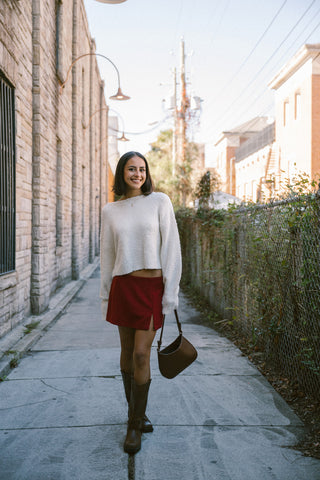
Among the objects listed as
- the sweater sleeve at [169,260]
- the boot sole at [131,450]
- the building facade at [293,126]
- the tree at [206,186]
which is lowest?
the boot sole at [131,450]

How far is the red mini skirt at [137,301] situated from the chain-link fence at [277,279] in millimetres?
1446

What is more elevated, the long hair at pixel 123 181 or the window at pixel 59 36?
the window at pixel 59 36

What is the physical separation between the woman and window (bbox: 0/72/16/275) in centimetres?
323

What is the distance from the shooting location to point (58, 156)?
1130cm

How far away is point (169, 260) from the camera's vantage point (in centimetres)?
322

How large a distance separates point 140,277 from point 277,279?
6.80 ft

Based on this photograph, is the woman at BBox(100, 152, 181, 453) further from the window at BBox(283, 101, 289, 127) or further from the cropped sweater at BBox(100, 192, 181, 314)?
the window at BBox(283, 101, 289, 127)

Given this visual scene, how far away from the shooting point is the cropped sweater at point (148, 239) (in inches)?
126

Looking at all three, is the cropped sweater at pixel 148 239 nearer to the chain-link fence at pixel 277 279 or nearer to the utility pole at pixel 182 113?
the chain-link fence at pixel 277 279

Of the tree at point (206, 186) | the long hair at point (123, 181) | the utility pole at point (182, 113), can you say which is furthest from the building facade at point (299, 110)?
the long hair at point (123, 181)

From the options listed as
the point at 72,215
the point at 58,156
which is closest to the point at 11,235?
the point at 58,156

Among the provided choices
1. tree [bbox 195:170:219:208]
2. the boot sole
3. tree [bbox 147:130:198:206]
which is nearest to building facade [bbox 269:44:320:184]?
tree [bbox 147:130:198:206]

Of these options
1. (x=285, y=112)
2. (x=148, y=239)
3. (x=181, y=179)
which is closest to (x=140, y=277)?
(x=148, y=239)

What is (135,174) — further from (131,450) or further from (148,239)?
(131,450)
